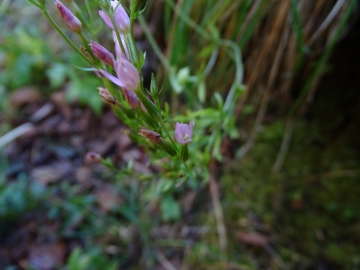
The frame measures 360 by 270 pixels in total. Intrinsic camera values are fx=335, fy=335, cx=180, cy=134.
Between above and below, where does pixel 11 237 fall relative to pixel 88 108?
below

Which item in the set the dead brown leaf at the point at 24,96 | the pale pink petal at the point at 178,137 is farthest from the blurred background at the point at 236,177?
the pale pink petal at the point at 178,137

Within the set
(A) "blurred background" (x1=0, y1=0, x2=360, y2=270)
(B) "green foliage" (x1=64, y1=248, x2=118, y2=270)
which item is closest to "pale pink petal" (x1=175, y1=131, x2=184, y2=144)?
(A) "blurred background" (x1=0, y1=0, x2=360, y2=270)

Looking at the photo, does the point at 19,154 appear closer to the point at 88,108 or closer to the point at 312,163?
the point at 88,108

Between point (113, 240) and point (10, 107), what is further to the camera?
point (10, 107)

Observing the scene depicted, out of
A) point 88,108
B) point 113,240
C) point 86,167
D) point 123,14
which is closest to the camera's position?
point 123,14

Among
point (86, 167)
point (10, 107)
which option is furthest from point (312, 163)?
point (10, 107)

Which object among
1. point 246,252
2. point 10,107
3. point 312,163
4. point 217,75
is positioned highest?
point 10,107

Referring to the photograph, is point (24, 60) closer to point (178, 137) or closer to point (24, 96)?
point (24, 96)

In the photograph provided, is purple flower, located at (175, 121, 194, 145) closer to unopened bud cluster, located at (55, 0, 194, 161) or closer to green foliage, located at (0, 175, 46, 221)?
unopened bud cluster, located at (55, 0, 194, 161)

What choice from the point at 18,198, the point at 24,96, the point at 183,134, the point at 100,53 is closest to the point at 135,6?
the point at 100,53
